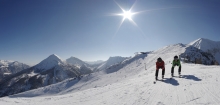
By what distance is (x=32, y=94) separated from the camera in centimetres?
8481

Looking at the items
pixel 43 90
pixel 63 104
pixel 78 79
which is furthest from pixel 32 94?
pixel 63 104

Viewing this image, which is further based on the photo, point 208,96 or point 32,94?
point 32,94

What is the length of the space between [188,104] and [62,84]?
93.7 m

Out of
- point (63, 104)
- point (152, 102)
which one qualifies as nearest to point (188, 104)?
point (152, 102)

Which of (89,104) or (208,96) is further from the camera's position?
(89,104)

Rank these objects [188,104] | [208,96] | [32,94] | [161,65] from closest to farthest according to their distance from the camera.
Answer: [188,104] → [208,96] → [161,65] → [32,94]

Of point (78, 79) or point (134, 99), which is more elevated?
point (134, 99)

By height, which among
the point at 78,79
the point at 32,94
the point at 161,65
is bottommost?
the point at 32,94

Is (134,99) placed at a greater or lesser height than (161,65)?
lesser

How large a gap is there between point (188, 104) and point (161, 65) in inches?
357

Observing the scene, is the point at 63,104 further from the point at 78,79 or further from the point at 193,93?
the point at 78,79

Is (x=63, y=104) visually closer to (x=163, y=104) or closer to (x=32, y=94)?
A: (x=163, y=104)

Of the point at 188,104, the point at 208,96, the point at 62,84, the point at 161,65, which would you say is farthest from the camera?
the point at 62,84

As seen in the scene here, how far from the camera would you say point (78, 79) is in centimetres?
9619
